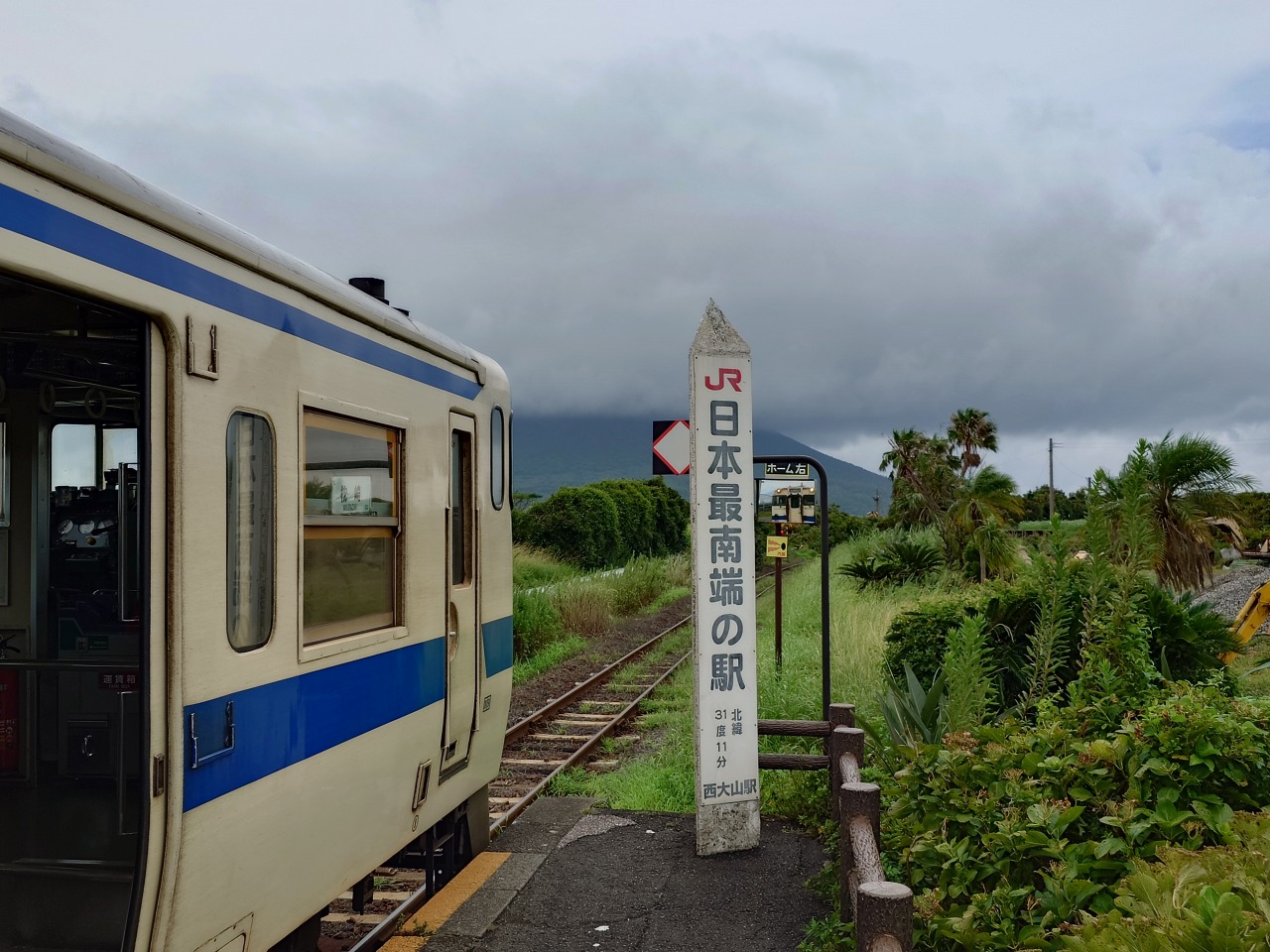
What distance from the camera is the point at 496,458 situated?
6598mm

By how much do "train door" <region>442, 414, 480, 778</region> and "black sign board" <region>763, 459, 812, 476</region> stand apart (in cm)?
269

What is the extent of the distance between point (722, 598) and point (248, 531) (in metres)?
3.37

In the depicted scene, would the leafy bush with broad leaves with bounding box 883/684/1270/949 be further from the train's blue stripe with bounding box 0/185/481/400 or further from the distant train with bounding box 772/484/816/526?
the distant train with bounding box 772/484/816/526

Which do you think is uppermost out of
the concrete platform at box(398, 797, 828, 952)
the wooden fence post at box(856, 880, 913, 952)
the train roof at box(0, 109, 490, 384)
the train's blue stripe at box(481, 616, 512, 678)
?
the train roof at box(0, 109, 490, 384)

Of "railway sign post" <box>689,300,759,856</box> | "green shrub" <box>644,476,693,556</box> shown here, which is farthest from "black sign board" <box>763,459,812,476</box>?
"green shrub" <box>644,476,693,556</box>

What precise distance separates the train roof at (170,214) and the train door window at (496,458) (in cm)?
143

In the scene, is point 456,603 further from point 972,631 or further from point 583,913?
point 972,631

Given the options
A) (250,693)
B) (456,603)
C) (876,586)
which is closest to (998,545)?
(876,586)

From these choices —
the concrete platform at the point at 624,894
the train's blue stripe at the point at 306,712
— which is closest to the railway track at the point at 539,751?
the concrete platform at the point at 624,894

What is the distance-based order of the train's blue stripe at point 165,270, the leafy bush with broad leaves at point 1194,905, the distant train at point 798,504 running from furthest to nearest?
the distant train at point 798,504, the train's blue stripe at point 165,270, the leafy bush with broad leaves at point 1194,905

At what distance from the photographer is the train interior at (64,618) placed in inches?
163

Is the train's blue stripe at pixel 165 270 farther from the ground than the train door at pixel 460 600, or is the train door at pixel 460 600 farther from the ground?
the train's blue stripe at pixel 165 270

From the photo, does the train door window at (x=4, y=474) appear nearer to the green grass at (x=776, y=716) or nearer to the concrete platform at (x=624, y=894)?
the concrete platform at (x=624, y=894)

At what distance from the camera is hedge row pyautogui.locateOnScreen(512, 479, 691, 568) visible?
3203cm
